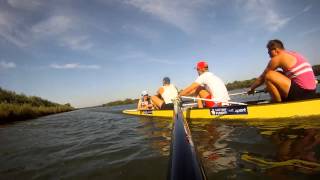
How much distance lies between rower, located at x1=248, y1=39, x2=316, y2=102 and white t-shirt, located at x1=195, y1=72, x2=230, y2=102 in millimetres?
2108

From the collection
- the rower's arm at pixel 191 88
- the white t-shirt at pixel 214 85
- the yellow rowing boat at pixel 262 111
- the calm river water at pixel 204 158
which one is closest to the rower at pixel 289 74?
the yellow rowing boat at pixel 262 111

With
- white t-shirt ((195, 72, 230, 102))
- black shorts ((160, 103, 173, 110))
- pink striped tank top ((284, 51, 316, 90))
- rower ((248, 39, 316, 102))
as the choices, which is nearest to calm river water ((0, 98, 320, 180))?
rower ((248, 39, 316, 102))

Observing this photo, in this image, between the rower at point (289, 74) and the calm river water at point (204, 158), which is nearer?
the calm river water at point (204, 158)

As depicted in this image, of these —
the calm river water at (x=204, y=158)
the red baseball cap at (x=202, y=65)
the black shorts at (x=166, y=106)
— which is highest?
the red baseball cap at (x=202, y=65)

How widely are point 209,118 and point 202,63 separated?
2105 mm

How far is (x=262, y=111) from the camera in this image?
764 centimetres

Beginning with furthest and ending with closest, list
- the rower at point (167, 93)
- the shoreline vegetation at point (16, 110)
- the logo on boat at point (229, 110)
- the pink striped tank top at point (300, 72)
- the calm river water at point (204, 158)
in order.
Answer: the shoreline vegetation at point (16, 110) → the rower at point (167, 93) → the logo on boat at point (229, 110) → the pink striped tank top at point (300, 72) → the calm river water at point (204, 158)

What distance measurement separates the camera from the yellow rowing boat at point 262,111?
6.68 metres

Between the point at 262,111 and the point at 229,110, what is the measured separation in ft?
3.84

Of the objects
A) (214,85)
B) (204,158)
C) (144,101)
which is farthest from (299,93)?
(144,101)

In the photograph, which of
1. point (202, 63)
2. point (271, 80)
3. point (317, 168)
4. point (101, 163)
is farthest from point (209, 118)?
point (317, 168)

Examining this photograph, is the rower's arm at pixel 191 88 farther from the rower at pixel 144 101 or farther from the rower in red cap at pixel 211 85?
the rower at pixel 144 101

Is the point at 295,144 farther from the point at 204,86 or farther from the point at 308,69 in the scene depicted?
the point at 204,86

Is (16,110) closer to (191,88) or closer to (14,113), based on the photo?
(14,113)
